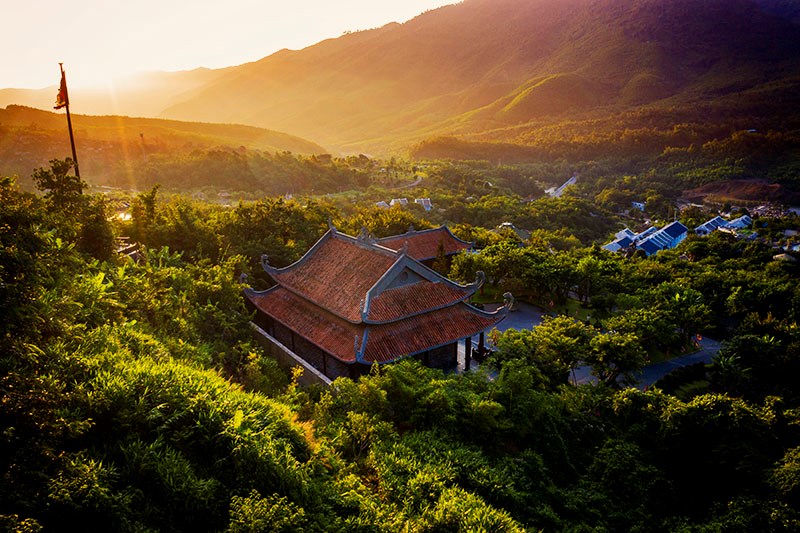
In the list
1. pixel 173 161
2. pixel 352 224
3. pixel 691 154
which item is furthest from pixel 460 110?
pixel 352 224

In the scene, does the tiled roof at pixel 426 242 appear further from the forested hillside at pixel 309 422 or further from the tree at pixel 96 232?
the tree at pixel 96 232

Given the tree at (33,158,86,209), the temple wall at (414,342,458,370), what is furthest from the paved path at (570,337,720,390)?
the tree at (33,158,86,209)

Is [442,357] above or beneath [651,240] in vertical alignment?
above

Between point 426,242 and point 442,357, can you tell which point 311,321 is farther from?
point 426,242

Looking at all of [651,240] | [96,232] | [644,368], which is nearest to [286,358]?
[96,232]

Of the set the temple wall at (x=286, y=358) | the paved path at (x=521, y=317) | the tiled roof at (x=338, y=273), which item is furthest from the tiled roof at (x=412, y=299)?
the paved path at (x=521, y=317)
